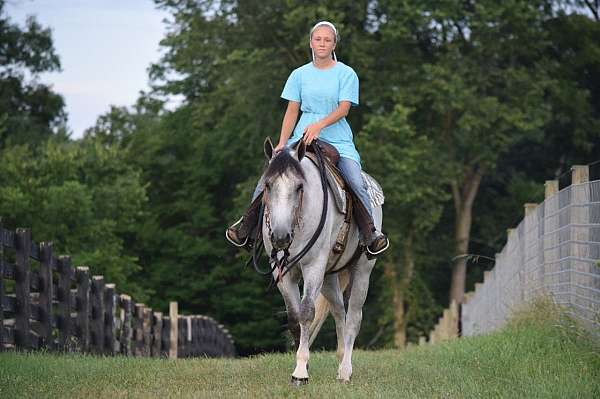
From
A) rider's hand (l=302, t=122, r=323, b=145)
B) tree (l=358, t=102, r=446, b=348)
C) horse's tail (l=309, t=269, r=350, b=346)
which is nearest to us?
rider's hand (l=302, t=122, r=323, b=145)

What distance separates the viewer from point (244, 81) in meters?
39.5

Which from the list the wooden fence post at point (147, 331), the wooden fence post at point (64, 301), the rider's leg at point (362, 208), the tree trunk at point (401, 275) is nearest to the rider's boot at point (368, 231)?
the rider's leg at point (362, 208)

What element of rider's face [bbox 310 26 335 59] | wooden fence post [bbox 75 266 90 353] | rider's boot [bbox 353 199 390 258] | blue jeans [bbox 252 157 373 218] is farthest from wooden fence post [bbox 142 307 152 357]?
rider's face [bbox 310 26 335 59]

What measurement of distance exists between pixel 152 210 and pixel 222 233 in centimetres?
435

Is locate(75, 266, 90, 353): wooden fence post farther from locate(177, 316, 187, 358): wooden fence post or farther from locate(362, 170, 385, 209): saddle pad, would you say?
locate(177, 316, 187, 358): wooden fence post

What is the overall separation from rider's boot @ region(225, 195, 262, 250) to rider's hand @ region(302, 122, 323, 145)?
64cm

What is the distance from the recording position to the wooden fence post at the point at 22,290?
1435 centimetres

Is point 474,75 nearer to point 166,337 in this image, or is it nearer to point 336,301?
point 166,337

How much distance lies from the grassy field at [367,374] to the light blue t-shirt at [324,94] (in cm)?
215

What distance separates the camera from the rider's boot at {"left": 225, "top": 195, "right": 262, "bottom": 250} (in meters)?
11.0

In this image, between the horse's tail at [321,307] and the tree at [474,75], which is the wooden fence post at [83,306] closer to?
the horse's tail at [321,307]

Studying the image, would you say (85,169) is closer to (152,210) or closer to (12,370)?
(152,210)

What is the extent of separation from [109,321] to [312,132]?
8.30m

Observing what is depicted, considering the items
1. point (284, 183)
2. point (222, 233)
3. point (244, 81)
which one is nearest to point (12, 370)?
point (284, 183)
